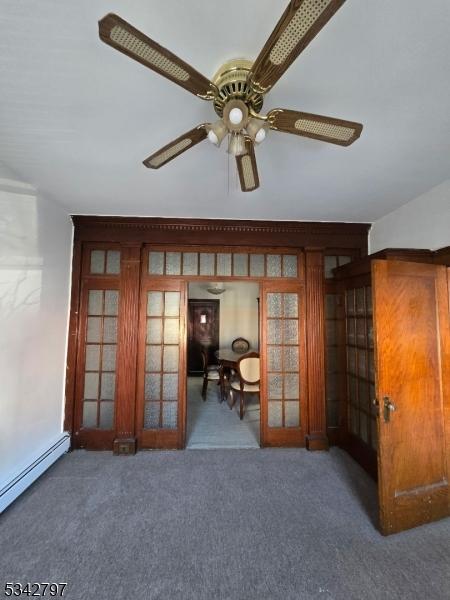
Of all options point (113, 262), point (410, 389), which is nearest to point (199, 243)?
point (113, 262)

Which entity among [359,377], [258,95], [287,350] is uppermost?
[258,95]

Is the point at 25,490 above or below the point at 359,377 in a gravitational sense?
below

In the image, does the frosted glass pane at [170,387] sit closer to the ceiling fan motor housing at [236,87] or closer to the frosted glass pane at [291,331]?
the frosted glass pane at [291,331]

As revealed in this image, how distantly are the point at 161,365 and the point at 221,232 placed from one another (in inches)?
64.0

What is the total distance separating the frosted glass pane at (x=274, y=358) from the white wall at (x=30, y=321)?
7.28ft

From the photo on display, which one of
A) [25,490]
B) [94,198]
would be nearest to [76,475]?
[25,490]

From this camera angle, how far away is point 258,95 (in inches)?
40.2

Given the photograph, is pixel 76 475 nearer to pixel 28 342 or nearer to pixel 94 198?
pixel 28 342

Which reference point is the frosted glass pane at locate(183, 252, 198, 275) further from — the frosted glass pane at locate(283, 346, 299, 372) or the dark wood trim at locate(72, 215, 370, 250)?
the frosted glass pane at locate(283, 346, 299, 372)

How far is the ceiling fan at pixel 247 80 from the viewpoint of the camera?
0.71 metres

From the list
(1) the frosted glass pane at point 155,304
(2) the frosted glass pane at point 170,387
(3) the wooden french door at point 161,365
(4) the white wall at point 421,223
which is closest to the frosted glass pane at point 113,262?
(3) the wooden french door at point 161,365

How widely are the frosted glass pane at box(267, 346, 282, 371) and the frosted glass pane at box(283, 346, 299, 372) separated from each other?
0.07 metres

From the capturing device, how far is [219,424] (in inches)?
137

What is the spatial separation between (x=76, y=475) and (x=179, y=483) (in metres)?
0.94
